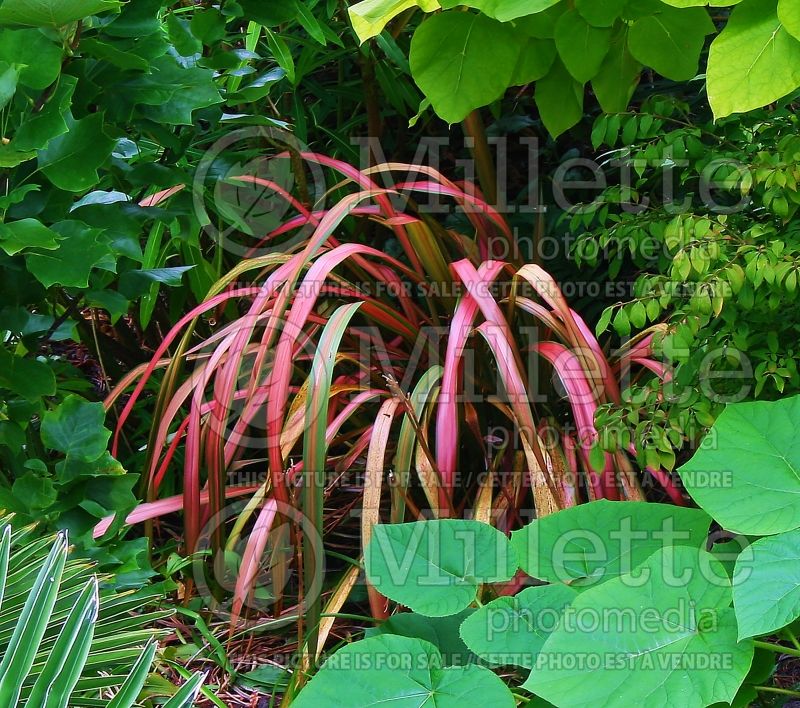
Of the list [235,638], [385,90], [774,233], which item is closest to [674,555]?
[774,233]

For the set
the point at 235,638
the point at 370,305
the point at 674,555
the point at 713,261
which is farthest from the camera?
the point at 370,305

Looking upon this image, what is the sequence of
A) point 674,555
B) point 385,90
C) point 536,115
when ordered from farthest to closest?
point 536,115 → point 385,90 → point 674,555

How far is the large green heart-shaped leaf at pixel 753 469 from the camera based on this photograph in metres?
0.77

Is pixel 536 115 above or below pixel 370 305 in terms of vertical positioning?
above

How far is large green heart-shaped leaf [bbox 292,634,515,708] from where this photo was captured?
73 cm

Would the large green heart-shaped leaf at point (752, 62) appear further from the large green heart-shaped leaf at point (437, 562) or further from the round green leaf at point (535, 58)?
the large green heart-shaped leaf at point (437, 562)

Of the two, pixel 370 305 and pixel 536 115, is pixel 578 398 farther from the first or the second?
pixel 536 115

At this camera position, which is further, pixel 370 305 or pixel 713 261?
pixel 370 305

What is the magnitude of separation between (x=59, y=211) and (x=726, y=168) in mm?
866

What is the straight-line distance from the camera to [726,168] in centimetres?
107

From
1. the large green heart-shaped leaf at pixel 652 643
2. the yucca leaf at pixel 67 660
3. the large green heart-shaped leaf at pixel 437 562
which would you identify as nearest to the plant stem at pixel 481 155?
the large green heart-shaped leaf at pixel 437 562

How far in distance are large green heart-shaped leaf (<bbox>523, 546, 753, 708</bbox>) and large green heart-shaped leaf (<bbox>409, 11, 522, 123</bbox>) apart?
19.5 inches

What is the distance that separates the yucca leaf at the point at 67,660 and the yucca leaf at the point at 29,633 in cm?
2
